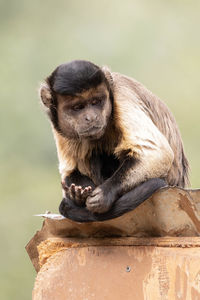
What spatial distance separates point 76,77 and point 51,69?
11154 millimetres

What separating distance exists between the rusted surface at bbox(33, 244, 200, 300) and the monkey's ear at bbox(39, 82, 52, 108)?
1092mm

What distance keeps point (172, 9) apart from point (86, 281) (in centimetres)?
1465

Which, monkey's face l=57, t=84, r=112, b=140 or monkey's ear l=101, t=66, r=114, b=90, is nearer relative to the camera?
monkey's face l=57, t=84, r=112, b=140

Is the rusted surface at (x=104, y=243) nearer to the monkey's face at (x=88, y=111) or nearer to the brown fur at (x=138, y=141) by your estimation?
the brown fur at (x=138, y=141)

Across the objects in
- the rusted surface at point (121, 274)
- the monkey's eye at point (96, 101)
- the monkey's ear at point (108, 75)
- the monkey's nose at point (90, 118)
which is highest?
the monkey's ear at point (108, 75)

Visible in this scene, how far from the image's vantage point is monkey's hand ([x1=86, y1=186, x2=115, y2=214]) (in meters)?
4.61

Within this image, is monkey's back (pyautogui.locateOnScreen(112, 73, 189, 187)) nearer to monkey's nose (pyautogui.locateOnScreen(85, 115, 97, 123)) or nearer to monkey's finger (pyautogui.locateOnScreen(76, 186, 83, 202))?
monkey's nose (pyautogui.locateOnScreen(85, 115, 97, 123))

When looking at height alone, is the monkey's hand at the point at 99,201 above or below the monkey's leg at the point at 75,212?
above

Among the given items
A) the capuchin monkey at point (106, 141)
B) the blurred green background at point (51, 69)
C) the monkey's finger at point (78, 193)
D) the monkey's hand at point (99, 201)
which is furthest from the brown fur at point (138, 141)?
the blurred green background at point (51, 69)

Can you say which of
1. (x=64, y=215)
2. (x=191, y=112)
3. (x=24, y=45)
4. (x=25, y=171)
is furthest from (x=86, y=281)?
(x=24, y=45)

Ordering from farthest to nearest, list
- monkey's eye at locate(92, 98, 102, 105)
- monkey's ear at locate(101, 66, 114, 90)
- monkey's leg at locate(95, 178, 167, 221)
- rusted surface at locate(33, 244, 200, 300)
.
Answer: monkey's ear at locate(101, 66, 114, 90) < monkey's eye at locate(92, 98, 102, 105) < monkey's leg at locate(95, 178, 167, 221) < rusted surface at locate(33, 244, 200, 300)

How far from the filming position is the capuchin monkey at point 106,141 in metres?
4.70

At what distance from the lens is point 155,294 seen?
14.4 ft

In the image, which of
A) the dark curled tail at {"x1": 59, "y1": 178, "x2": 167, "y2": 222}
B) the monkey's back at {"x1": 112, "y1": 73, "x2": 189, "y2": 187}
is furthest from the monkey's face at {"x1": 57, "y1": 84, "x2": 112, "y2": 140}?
the dark curled tail at {"x1": 59, "y1": 178, "x2": 167, "y2": 222}
